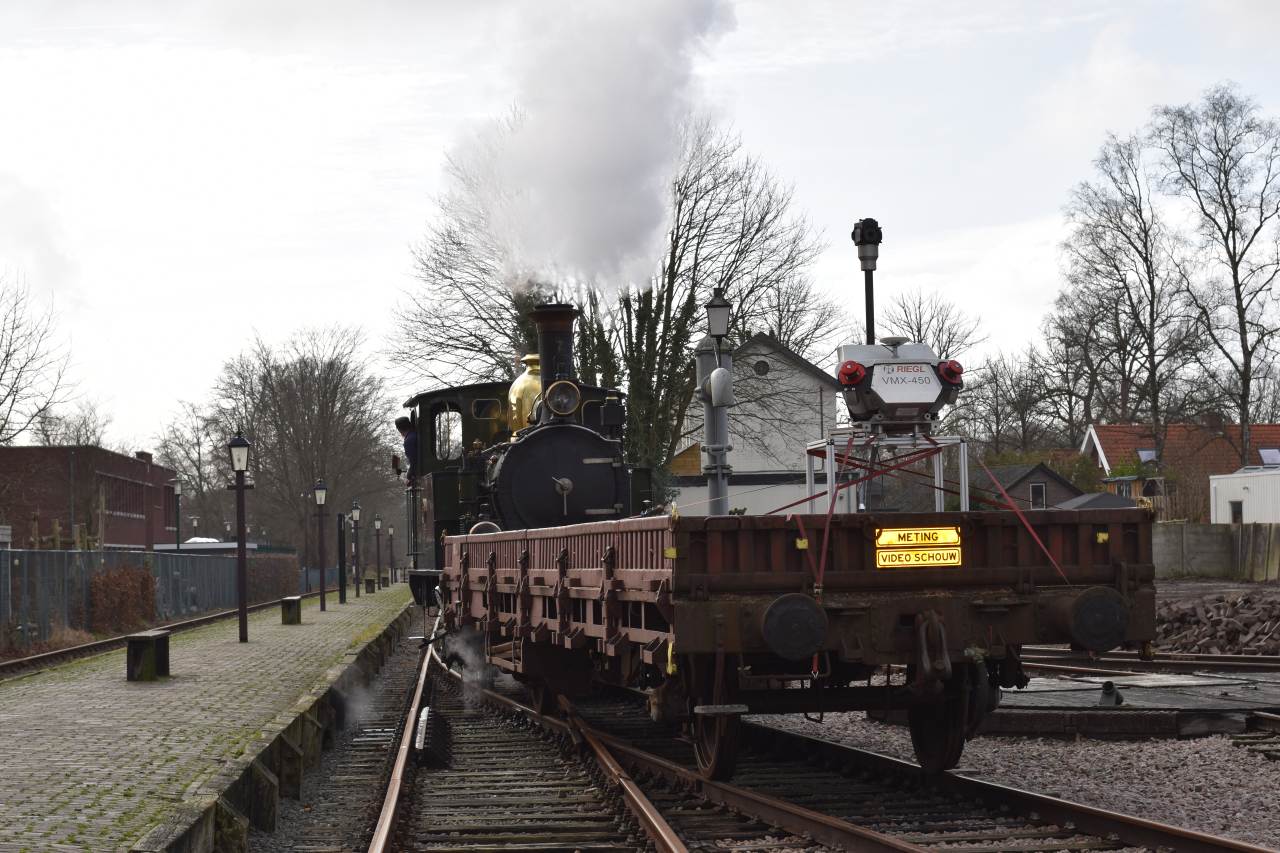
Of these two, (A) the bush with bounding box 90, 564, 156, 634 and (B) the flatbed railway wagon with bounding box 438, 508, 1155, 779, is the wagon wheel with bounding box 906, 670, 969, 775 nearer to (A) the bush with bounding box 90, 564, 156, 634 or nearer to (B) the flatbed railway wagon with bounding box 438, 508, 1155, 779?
(B) the flatbed railway wagon with bounding box 438, 508, 1155, 779

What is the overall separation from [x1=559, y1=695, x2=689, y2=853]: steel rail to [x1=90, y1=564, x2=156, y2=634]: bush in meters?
18.0

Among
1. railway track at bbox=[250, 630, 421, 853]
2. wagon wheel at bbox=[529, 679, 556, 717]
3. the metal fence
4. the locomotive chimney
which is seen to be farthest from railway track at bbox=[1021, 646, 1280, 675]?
the metal fence

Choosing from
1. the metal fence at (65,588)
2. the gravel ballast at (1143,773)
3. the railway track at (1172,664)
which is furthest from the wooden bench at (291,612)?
the gravel ballast at (1143,773)

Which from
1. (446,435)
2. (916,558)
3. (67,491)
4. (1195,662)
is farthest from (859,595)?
(67,491)

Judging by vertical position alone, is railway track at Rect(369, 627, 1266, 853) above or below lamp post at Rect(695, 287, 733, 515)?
below

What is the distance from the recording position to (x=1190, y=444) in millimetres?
48031

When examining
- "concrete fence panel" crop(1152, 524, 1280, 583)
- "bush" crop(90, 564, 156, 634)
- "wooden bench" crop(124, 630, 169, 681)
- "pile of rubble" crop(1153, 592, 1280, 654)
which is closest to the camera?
"wooden bench" crop(124, 630, 169, 681)

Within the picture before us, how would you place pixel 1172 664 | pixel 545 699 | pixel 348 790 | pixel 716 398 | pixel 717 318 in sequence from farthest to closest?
pixel 1172 664
pixel 717 318
pixel 545 699
pixel 716 398
pixel 348 790

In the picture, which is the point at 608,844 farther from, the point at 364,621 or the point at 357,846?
Answer: the point at 364,621

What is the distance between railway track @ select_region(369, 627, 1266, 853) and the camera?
241 inches

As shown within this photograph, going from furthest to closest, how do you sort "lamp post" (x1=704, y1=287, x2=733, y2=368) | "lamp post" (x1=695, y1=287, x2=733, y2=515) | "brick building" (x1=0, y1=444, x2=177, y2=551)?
1. "brick building" (x1=0, y1=444, x2=177, y2=551)
2. "lamp post" (x1=704, y1=287, x2=733, y2=368)
3. "lamp post" (x1=695, y1=287, x2=733, y2=515)

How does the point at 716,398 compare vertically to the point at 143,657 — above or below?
above

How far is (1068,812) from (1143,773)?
220 cm

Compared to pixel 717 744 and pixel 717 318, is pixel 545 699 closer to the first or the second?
pixel 717 318
